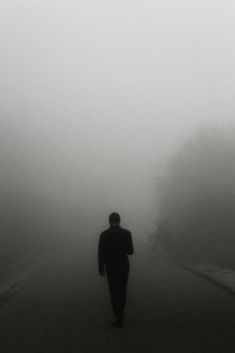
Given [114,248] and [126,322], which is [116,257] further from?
[126,322]

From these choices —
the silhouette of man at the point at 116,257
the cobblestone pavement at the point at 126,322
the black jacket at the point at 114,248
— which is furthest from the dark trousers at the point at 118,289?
the cobblestone pavement at the point at 126,322

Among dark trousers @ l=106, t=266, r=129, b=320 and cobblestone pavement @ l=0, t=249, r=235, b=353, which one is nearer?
cobblestone pavement @ l=0, t=249, r=235, b=353

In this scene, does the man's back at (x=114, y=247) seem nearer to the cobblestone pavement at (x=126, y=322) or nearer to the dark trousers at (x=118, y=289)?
the dark trousers at (x=118, y=289)

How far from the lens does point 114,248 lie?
41.3 feet

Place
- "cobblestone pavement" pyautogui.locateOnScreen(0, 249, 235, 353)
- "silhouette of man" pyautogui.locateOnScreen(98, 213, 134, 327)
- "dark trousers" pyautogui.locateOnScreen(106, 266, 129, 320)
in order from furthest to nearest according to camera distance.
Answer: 1. "silhouette of man" pyautogui.locateOnScreen(98, 213, 134, 327)
2. "dark trousers" pyautogui.locateOnScreen(106, 266, 129, 320)
3. "cobblestone pavement" pyautogui.locateOnScreen(0, 249, 235, 353)

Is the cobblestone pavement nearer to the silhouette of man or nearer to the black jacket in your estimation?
the silhouette of man

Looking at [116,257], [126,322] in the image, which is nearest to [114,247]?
[116,257]

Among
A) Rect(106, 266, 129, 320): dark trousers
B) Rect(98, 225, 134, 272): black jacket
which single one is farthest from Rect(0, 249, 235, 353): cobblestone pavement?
Rect(98, 225, 134, 272): black jacket

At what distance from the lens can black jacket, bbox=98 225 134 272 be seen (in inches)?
494

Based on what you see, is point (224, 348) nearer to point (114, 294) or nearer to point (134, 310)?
point (114, 294)

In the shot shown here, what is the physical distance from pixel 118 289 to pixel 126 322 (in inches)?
30.5

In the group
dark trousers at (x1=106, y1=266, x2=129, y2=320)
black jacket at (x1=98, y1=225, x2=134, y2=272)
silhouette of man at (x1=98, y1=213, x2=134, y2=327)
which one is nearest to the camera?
dark trousers at (x1=106, y1=266, x2=129, y2=320)

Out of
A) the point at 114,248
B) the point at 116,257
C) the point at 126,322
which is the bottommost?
the point at 126,322

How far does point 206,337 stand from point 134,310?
4.25 m
